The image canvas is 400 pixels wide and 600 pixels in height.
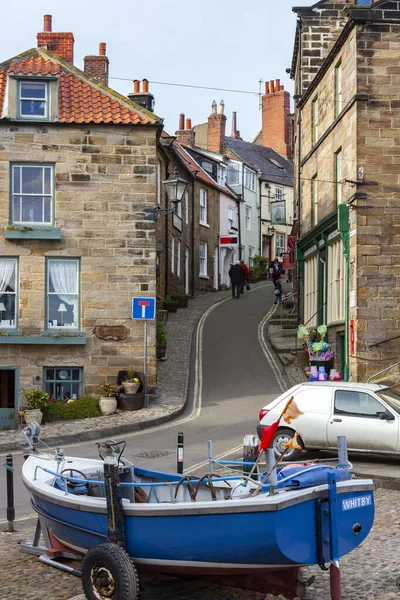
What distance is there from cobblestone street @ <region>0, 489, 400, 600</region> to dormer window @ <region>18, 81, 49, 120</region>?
594 inches

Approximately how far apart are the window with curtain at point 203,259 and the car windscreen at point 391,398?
33084 millimetres

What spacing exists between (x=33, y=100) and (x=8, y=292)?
5275 millimetres

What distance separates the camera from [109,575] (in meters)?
7.40

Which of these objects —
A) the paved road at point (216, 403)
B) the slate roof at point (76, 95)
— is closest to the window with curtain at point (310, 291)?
the paved road at point (216, 403)

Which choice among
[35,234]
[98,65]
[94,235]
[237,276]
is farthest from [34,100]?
[237,276]

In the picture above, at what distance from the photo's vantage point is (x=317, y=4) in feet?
103

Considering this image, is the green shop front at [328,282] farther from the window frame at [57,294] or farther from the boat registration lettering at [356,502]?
the boat registration lettering at [356,502]

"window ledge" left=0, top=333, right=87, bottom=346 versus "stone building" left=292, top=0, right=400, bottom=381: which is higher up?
"stone building" left=292, top=0, right=400, bottom=381

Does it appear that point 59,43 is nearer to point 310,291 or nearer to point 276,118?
point 310,291

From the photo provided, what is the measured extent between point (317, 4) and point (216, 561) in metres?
27.8

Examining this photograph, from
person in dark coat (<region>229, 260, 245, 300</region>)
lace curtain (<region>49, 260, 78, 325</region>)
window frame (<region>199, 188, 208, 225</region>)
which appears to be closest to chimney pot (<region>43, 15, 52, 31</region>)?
lace curtain (<region>49, 260, 78, 325</region>)

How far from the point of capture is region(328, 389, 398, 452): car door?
14.1 metres

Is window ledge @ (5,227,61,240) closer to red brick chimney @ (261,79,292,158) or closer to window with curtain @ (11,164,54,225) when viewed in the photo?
window with curtain @ (11,164,54,225)

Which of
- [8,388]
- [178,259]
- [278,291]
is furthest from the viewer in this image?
[178,259]
